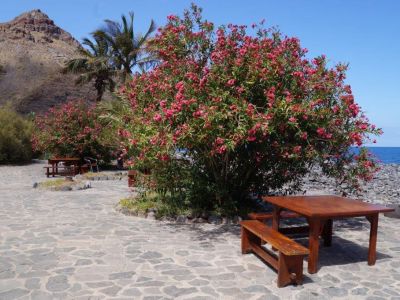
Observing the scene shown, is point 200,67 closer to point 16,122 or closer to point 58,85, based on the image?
point 16,122

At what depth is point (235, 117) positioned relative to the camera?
18.6 ft

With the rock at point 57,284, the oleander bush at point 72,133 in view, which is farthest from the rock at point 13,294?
the oleander bush at point 72,133

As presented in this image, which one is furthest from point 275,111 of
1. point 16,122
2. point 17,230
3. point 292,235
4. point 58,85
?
point 58,85

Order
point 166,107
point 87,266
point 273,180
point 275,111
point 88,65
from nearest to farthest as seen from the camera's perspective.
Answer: point 87,266
point 275,111
point 166,107
point 273,180
point 88,65

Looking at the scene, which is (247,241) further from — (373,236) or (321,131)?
(321,131)

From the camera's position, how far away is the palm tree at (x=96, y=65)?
20969mm

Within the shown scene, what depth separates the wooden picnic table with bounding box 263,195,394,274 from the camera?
15.2ft

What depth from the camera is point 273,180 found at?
8086 millimetres

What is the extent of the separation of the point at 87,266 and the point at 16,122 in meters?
19.6

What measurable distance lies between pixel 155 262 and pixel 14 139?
18.4 metres

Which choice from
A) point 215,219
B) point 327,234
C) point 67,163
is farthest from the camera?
point 67,163

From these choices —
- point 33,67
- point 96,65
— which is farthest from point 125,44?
point 33,67

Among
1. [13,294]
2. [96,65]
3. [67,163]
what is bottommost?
[13,294]

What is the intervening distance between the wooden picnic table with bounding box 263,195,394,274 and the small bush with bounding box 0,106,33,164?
61.6 feet
